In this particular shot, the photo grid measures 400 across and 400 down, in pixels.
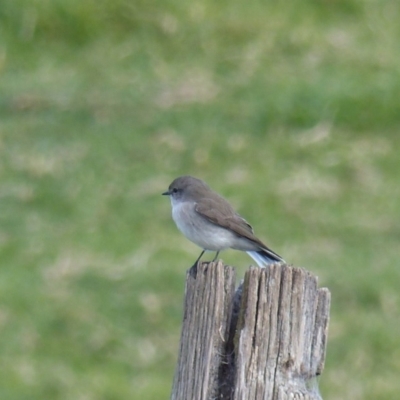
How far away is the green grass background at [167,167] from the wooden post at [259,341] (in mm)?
6248

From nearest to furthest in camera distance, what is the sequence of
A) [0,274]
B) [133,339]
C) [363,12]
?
[133,339], [0,274], [363,12]

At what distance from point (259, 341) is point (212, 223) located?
3740mm

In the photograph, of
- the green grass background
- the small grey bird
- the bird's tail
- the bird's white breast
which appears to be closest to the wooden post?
the bird's tail

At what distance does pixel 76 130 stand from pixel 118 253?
3.49 meters

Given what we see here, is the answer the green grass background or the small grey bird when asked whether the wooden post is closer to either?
the small grey bird

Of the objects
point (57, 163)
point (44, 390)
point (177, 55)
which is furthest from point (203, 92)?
point (44, 390)

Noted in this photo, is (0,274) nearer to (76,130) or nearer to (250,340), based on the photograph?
(76,130)

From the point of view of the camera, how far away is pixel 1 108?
53.6ft

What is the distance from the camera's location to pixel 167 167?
1495cm

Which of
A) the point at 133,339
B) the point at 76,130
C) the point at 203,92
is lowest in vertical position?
the point at 133,339

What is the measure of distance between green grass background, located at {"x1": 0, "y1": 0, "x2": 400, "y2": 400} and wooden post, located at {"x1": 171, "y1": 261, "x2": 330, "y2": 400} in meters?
6.25

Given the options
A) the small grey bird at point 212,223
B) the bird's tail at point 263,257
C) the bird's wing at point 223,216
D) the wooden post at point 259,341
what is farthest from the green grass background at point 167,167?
the wooden post at point 259,341

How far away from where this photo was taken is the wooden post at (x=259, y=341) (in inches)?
159

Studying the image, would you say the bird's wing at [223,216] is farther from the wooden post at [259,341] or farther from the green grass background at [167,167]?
the wooden post at [259,341]
